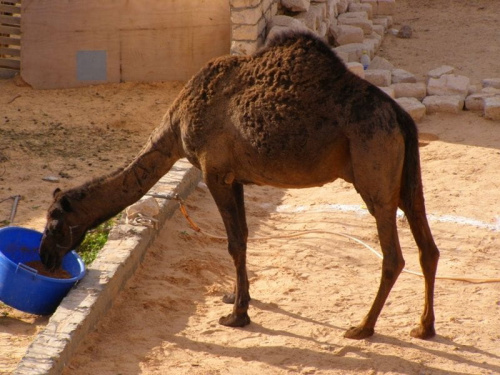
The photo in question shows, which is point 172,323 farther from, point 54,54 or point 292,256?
point 54,54

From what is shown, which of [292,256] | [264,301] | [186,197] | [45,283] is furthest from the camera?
[186,197]

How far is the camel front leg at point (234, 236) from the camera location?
628 cm

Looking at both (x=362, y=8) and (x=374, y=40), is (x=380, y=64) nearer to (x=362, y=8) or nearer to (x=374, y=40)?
(x=374, y=40)

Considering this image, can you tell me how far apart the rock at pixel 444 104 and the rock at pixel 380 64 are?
1489mm

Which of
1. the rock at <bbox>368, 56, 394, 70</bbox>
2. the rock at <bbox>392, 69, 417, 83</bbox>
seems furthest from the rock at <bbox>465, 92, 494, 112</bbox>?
the rock at <bbox>368, 56, 394, 70</bbox>

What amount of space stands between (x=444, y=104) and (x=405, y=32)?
4565 mm

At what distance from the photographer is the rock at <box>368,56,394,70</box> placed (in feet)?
42.2

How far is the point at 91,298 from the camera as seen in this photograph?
242 inches

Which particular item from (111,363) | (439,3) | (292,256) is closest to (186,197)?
(292,256)

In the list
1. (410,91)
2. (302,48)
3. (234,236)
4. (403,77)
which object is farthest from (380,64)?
(234,236)

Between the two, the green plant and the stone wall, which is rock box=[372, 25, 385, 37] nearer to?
the stone wall

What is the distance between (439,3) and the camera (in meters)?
18.2

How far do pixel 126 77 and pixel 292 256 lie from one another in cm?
612

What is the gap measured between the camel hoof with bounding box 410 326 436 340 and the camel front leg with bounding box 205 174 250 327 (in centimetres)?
132
